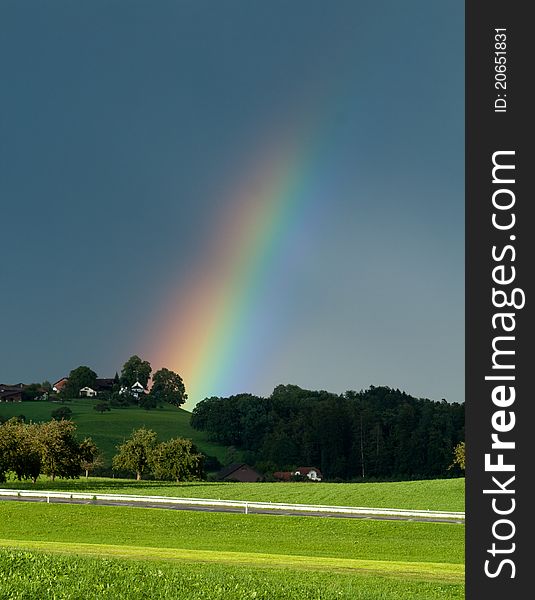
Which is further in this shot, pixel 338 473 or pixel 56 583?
pixel 338 473

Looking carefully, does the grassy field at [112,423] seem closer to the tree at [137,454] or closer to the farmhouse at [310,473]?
the farmhouse at [310,473]

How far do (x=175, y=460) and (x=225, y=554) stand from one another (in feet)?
216

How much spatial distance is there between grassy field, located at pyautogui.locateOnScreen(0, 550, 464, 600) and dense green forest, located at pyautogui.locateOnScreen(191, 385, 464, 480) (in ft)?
420

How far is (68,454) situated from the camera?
3147 inches

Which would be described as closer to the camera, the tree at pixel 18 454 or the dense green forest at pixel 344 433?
the tree at pixel 18 454

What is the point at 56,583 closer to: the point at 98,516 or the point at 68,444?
the point at 98,516

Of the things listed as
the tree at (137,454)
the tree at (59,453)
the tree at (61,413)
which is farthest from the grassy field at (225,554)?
the tree at (61,413)

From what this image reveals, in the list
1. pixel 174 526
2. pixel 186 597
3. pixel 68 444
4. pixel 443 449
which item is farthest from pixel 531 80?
pixel 443 449

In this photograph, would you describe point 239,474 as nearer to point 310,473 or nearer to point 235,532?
point 310,473

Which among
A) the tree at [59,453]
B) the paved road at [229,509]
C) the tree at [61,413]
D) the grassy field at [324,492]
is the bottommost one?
the grassy field at [324,492]

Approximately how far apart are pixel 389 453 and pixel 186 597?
138 meters

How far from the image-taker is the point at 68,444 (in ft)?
264

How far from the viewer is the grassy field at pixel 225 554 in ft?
54.3

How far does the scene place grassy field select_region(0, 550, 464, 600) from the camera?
1554cm
